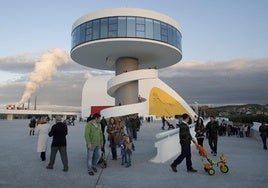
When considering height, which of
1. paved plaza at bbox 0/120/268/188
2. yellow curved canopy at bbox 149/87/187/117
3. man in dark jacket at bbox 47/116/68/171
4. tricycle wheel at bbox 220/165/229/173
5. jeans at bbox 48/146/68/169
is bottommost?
paved plaza at bbox 0/120/268/188

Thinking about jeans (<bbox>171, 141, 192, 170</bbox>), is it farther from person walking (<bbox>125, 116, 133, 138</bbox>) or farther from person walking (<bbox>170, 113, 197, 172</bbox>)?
person walking (<bbox>125, 116, 133, 138</bbox>)

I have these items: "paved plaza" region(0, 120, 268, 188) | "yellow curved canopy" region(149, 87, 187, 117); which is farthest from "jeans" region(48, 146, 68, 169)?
"yellow curved canopy" region(149, 87, 187, 117)

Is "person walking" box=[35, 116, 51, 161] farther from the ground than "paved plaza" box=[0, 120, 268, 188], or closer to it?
farther from the ground

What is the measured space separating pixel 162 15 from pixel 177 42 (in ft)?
14.5

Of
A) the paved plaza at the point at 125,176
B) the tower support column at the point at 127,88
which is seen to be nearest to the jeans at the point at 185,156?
the paved plaza at the point at 125,176

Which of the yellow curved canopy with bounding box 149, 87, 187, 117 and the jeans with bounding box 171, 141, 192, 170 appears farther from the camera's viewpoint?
the yellow curved canopy with bounding box 149, 87, 187, 117

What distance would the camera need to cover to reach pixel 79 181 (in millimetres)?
6227

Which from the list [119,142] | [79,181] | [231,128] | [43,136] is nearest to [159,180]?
[79,181]

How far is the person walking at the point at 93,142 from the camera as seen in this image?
23.4 feet

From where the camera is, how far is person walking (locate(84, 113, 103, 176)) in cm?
714

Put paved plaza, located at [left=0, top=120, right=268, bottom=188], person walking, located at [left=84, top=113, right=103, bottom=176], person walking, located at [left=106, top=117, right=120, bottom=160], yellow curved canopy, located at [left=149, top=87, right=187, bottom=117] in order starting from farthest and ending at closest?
1. yellow curved canopy, located at [left=149, top=87, right=187, bottom=117]
2. person walking, located at [left=106, top=117, right=120, bottom=160]
3. person walking, located at [left=84, top=113, right=103, bottom=176]
4. paved plaza, located at [left=0, top=120, right=268, bottom=188]

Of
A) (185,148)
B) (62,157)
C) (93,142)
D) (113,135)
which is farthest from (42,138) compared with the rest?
(185,148)

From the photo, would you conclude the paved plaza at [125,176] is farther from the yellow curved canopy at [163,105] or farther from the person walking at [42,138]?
the yellow curved canopy at [163,105]

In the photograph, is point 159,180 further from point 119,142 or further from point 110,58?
point 110,58
